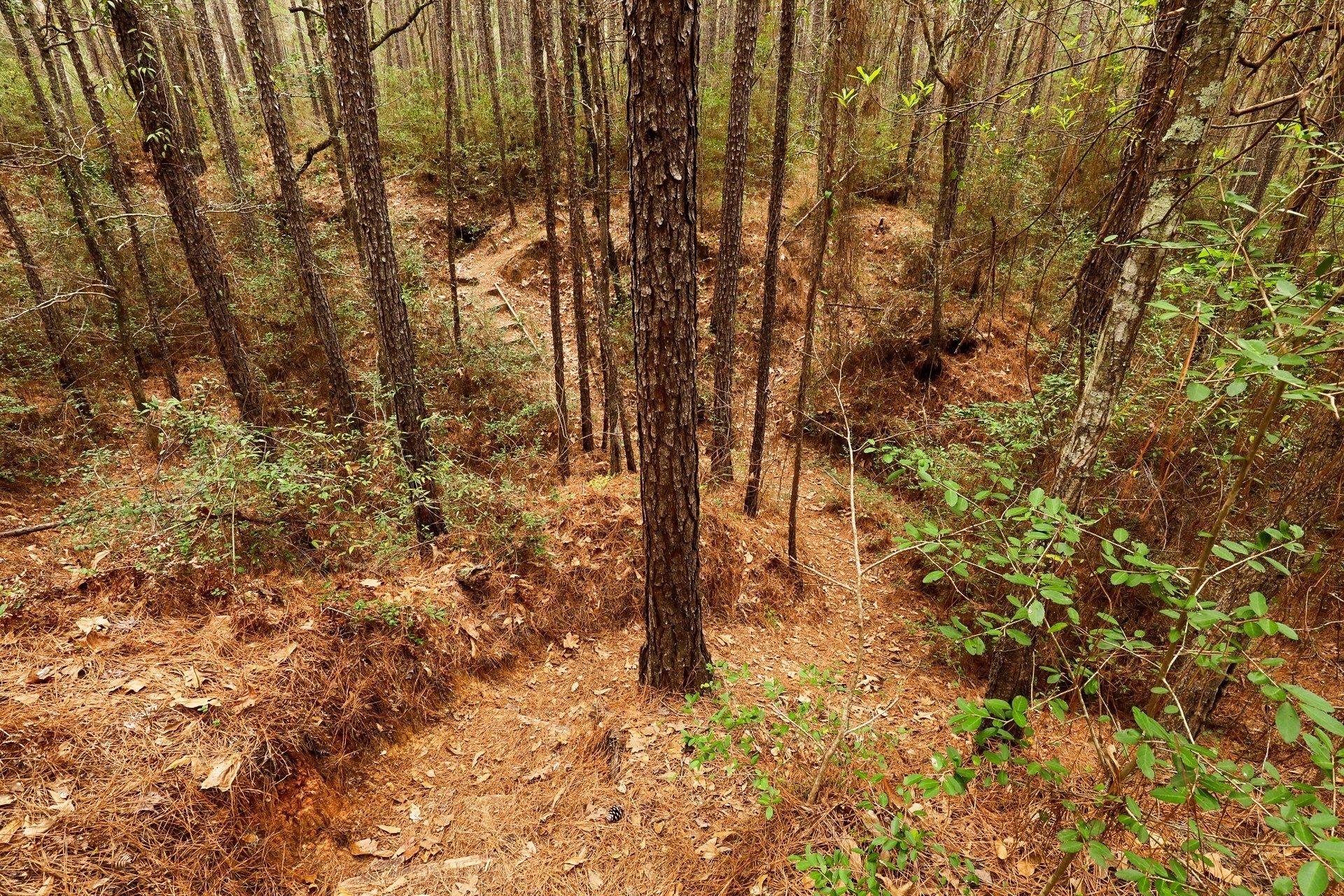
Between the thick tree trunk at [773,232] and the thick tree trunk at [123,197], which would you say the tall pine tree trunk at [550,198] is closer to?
the thick tree trunk at [773,232]

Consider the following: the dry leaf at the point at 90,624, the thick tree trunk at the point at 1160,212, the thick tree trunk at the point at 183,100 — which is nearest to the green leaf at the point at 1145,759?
the thick tree trunk at the point at 1160,212

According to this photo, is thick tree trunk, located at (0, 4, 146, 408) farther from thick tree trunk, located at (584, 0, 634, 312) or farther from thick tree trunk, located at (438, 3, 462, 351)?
thick tree trunk, located at (584, 0, 634, 312)

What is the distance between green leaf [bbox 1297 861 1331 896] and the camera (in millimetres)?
1235

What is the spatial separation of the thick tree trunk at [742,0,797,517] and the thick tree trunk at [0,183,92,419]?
39.3 ft

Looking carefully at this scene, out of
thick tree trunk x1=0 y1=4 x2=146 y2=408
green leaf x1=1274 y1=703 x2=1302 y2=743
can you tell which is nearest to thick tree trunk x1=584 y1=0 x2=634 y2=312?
thick tree trunk x1=0 y1=4 x2=146 y2=408

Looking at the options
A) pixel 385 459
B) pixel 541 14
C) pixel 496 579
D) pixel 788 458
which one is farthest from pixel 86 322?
pixel 788 458

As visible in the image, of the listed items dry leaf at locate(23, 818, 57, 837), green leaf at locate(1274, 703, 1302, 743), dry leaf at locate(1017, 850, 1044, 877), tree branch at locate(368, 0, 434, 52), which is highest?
tree branch at locate(368, 0, 434, 52)

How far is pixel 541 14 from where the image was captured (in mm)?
7828

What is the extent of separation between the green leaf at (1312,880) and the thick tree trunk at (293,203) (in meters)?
7.66

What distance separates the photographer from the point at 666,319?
3.54 metres

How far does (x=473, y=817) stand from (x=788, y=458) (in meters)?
8.32

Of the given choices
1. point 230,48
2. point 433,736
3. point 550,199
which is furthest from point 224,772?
point 230,48

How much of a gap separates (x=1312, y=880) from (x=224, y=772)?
487cm

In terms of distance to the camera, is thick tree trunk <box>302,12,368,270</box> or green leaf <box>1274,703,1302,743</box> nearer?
green leaf <box>1274,703,1302,743</box>
